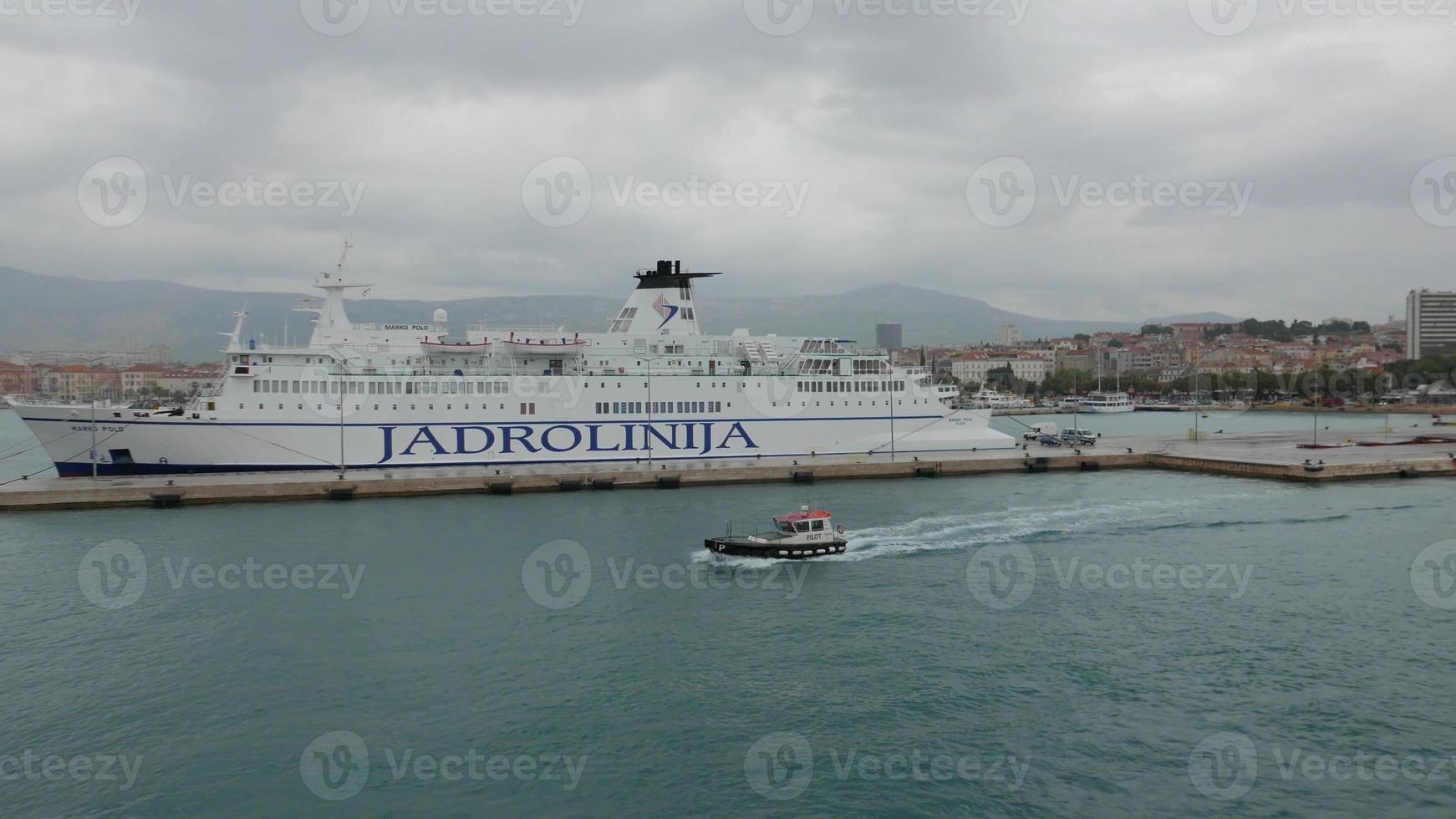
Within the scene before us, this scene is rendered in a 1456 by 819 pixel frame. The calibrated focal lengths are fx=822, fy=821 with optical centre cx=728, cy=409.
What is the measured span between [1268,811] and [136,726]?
518 inches

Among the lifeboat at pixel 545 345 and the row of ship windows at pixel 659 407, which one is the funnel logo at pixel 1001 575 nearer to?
the row of ship windows at pixel 659 407

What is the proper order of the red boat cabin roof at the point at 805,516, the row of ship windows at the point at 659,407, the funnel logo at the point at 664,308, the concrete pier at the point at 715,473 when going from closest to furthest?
1. the red boat cabin roof at the point at 805,516
2. the concrete pier at the point at 715,473
3. the row of ship windows at the point at 659,407
4. the funnel logo at the point at 664,308

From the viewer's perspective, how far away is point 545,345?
31797mm

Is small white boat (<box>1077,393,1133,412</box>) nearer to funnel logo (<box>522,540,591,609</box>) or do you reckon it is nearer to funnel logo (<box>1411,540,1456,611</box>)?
funnel logo (<box>1411,540,1456,611</box>)

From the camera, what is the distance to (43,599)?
1528 centimetres

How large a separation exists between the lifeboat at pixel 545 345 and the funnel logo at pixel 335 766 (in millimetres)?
22558

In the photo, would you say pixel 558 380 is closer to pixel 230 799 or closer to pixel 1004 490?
pixel 1004 490

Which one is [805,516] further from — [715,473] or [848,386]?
[848,386]

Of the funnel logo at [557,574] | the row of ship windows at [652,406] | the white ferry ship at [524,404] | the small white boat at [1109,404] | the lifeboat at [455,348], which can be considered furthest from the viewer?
the small white boat at [1109,404]

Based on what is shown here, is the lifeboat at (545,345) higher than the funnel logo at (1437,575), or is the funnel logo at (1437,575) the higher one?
the lifeboat at (545,345)

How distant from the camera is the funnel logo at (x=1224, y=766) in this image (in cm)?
895

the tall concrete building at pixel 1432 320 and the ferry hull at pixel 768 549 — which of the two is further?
the tall concrete building at pixel 1432 320

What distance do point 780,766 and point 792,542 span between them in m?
8.97

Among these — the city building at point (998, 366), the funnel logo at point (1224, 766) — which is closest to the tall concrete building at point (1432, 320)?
the city building at point (998, 366)
